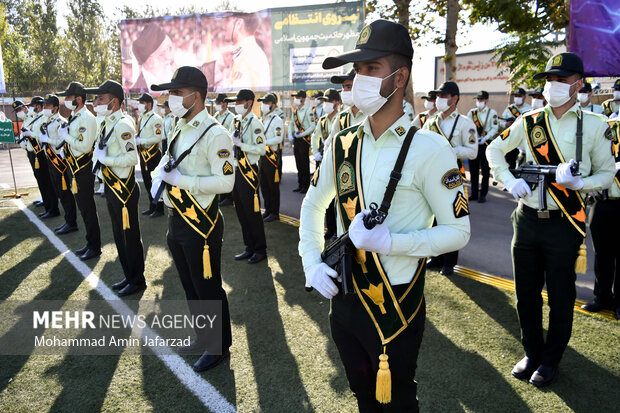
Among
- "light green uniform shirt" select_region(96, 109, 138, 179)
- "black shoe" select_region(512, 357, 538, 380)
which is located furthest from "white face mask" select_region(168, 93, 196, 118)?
"black shoe" select_region(512, 357, 538, 380)

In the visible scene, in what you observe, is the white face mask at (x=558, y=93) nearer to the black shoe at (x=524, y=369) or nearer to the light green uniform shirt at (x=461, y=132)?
the black shoe at (x=524, y=369)

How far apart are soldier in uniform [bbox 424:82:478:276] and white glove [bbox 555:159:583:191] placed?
288 centimetres

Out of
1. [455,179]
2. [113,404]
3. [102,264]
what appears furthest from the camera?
[102,264]

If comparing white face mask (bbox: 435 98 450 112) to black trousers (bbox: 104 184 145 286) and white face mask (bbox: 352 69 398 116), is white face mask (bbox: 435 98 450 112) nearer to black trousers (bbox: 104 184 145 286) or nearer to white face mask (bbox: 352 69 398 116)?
black trousers (bbox: 104 184 145 286)

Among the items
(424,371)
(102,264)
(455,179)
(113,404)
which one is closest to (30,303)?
(102,264)

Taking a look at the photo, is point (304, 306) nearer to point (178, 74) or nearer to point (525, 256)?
point (525, 256)

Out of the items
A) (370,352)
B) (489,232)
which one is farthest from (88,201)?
(489,232)

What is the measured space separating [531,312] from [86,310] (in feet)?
15.3

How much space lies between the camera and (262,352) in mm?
4293

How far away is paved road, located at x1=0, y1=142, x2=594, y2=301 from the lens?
627 cm

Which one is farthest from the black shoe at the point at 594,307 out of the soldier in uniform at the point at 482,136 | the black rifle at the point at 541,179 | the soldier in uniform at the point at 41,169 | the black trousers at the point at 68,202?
the soldier in uniform at the point at 41,169

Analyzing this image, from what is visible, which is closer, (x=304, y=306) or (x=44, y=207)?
(x=304, y=306)

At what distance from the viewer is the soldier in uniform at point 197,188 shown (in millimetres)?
4023

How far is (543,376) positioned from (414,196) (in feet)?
8.15
